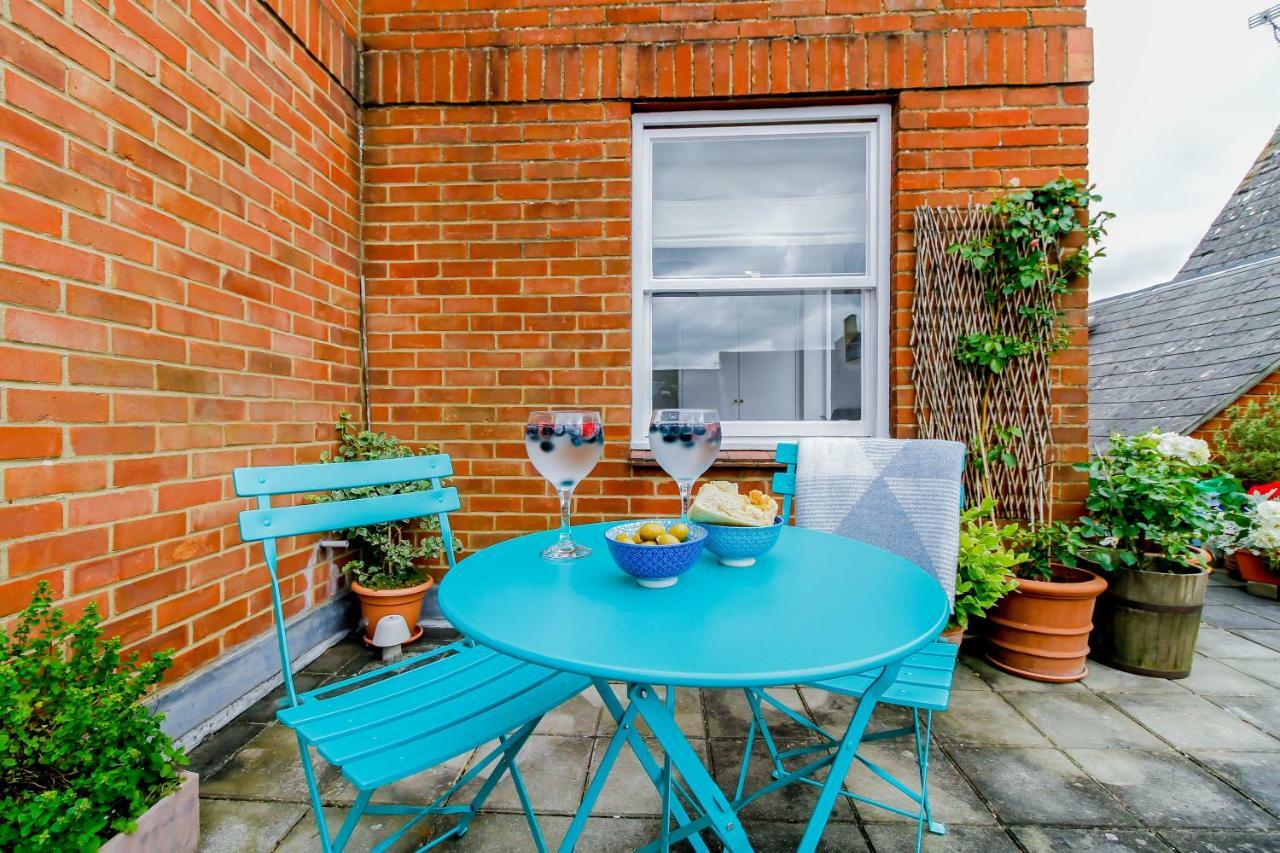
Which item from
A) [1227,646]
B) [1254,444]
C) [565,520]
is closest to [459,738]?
[565,520]

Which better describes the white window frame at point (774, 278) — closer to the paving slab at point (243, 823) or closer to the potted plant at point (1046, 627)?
the potted plant at point (1046, 627)

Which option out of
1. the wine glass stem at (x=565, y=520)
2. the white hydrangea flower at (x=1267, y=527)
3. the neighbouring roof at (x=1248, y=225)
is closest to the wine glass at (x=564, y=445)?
the wine glass stem at (x=565, y=520)

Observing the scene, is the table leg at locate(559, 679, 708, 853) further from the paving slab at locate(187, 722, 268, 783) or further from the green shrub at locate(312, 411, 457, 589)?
the green shrub at locate(312, 411, 457, 589)

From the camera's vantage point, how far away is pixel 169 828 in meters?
1.29

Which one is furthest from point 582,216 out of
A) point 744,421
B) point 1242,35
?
point 1242,35

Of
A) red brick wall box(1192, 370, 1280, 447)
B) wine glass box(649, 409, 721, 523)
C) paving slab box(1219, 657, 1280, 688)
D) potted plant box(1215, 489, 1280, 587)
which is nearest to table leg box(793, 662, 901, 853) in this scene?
wine glass box(649, 409, 721, 523)

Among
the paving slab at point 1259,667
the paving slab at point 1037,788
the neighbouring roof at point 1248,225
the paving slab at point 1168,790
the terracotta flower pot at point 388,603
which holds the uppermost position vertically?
the neighbouring roof at point 1248,225

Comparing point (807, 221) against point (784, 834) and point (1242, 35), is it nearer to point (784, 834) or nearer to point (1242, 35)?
point (784, 834)

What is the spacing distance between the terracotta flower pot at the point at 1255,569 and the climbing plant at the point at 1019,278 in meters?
2.45

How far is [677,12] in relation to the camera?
2.71m

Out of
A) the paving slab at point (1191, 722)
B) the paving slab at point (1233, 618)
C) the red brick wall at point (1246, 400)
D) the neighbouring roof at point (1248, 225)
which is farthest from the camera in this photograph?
the neighbouring roof at point (1248, 225)

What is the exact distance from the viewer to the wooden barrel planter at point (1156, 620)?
7.56 feet

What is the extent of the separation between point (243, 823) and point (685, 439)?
5.00 feet

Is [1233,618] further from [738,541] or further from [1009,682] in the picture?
[738,541]
